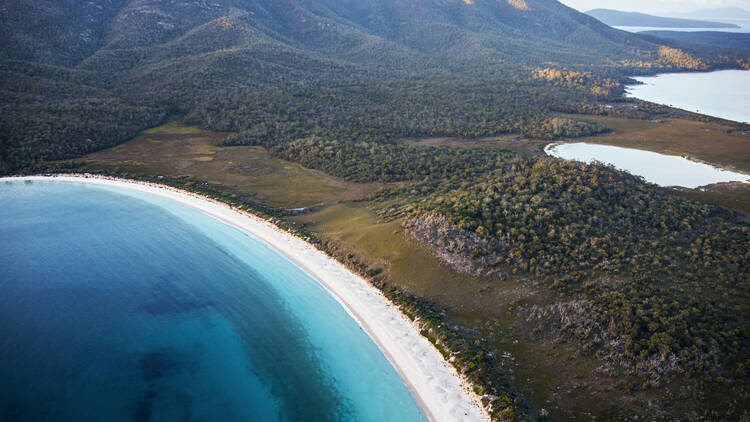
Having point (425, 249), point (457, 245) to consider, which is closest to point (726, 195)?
point (457, 245)

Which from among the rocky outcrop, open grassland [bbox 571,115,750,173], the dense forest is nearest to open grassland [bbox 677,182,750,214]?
the dense forest

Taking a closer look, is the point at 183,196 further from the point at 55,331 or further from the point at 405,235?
the point at 405,235

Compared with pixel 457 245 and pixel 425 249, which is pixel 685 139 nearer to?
pixel 457 245

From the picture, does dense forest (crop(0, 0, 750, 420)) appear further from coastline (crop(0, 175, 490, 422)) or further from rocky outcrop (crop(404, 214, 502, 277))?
coastline (crop(0, 175, 490, 422))

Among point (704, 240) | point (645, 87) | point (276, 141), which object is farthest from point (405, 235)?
point (645, 87)

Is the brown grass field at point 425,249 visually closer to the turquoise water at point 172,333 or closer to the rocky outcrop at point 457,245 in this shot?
the rocky outcrop at point 457,245

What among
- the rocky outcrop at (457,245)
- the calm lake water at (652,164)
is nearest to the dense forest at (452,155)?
the rocky outcrop at (457,245)
